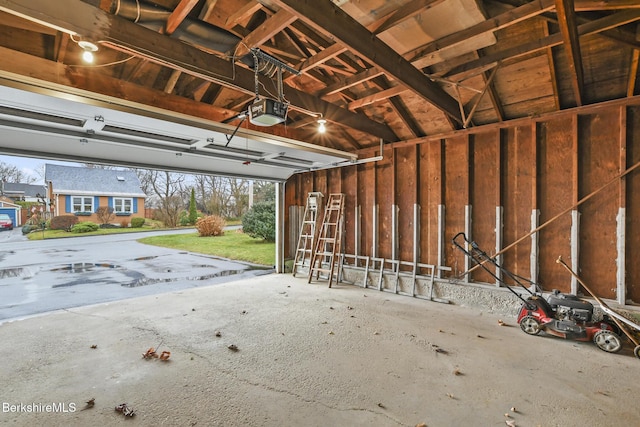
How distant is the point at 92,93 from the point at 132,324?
9.33 ft

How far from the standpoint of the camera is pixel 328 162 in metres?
6.12

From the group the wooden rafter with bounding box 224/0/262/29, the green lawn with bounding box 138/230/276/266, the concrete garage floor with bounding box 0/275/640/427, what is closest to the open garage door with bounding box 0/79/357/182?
the wooden rafter with bounding box 224/0/262/29

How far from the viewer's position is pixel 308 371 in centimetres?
262

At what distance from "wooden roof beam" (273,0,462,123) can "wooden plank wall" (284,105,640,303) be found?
4.94 ft

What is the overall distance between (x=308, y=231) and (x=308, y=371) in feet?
15.9

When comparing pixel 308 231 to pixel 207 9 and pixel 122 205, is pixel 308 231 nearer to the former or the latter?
pixel 207 9

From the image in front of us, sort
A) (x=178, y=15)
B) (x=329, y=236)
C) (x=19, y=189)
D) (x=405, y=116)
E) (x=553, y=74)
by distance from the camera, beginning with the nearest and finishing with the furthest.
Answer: (x=178, y=15) < (x=553, y=74) < (x=405, y=116) < (x=329, y=236) < (x=19, y=189)

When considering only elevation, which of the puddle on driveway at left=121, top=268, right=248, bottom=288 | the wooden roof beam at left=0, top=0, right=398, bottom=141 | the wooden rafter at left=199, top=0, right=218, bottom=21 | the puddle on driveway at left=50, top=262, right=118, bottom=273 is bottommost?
the puddle on driveway at left=121, top=268, right=248, bottom=288

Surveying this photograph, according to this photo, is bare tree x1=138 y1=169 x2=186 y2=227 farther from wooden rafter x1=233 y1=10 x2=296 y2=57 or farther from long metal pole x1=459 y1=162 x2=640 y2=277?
long metal pole x1=459 y1=162 x2=640 y2=277

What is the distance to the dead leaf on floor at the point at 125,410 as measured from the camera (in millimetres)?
2031

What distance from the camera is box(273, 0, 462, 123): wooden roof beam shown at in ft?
6.78

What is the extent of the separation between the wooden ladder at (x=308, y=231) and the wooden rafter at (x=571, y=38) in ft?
15.4

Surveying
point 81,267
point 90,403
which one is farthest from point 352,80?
point 81,267

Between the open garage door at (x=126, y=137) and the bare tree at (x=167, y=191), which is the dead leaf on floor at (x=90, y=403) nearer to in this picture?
the open garage door at (x=126, y=137)
